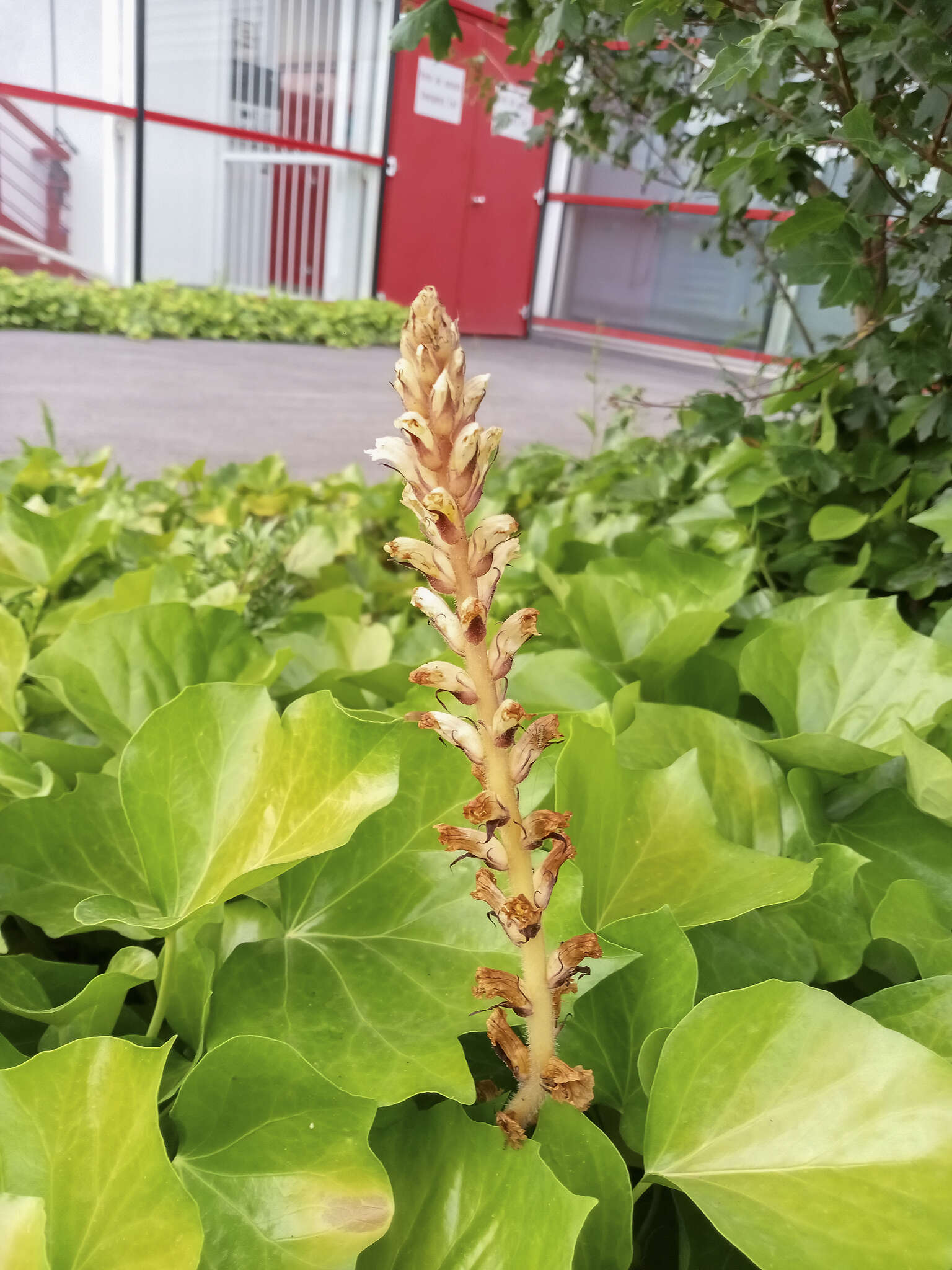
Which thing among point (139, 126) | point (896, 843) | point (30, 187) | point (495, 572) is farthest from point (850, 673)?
point (139, 126)

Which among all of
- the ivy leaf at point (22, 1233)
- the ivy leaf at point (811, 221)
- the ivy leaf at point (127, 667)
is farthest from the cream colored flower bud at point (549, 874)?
the ivy leaf at point (811, 221)

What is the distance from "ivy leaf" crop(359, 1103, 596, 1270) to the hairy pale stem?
4 cm

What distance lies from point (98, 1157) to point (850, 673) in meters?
0.35

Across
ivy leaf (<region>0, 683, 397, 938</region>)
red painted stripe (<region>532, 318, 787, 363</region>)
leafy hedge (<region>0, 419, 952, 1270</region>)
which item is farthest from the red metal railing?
red painted stripe (<region>532, 318, 787, 363</region>)

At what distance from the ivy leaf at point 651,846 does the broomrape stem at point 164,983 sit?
0.12 meters

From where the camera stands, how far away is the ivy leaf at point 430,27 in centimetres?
68

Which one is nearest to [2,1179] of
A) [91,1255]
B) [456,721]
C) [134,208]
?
[91,1255]

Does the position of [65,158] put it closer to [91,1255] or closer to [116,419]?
[116,419]

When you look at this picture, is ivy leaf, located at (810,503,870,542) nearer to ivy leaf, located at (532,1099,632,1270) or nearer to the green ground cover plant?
the green ground cover plant

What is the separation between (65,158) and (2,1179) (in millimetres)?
1449

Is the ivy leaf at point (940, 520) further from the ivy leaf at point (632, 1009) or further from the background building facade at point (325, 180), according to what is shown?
the background building facade at point (325, 180)

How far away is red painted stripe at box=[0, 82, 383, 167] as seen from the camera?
1.13 m

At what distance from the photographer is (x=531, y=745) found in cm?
19

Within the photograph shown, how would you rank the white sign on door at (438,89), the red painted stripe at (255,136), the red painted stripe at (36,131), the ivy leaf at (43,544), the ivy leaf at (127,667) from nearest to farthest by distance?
the ivy leaf at (127,667) → the ivy leaf at (43,544) → the red painted stripe at (36,131) → the red painted stripe at (255,136) → the white sign on door at (438,89)
